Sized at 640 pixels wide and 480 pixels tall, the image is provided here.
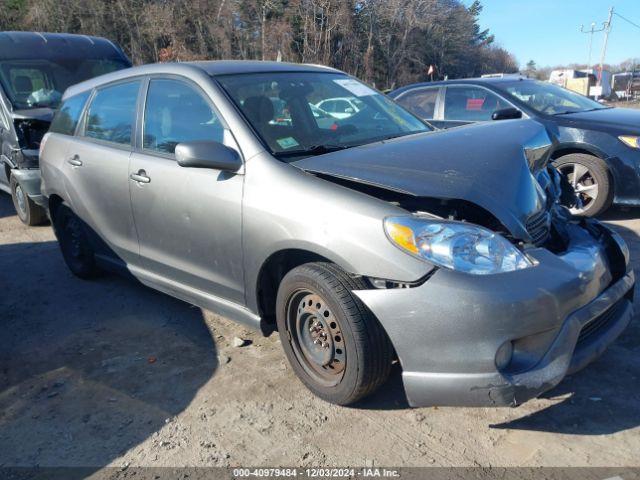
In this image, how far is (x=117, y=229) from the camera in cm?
398

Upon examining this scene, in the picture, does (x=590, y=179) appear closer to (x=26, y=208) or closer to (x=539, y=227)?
(x=539, y=227)

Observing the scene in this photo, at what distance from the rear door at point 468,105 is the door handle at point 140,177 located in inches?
169

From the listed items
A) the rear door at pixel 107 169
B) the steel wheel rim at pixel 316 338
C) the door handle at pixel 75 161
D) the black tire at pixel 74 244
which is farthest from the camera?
the black tire at pixel 74 244

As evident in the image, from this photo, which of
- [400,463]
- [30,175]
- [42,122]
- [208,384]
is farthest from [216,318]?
[42,122]

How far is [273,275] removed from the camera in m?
3.00

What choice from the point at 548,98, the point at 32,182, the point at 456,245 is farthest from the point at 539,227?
the point at 32,182

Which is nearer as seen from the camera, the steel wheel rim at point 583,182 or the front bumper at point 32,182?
the steel wheel rim at point 583,182

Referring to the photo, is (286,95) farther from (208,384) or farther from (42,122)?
(42,122)

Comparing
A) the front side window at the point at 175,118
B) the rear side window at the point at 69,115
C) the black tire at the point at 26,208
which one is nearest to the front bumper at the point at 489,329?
the front side window at the point at 175,118

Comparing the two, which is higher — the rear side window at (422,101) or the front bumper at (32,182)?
the rear side window at (422,101)

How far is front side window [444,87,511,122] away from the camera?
655 cm

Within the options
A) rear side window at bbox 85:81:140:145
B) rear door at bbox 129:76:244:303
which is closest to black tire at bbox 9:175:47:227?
rear side window at bbox 85:81:140:145

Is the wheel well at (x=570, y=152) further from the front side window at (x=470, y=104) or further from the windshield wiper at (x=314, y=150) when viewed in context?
the windshield wiper at (x=314, y=150)

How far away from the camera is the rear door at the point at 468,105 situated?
21.5 feet
